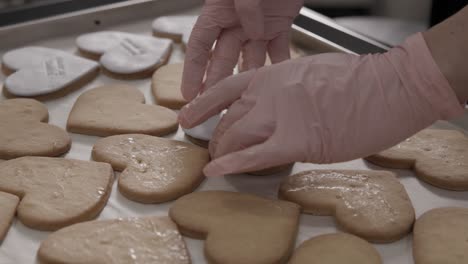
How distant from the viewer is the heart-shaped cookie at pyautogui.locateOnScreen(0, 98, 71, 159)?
5.03 feet

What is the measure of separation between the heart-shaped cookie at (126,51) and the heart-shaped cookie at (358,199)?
706 millimetres

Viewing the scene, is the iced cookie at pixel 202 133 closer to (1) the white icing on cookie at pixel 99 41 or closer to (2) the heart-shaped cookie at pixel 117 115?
(2) the heart-shaped cookie at pixel 117 115

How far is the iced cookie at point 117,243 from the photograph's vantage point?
3.92 feet

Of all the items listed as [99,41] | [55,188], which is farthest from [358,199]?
[99,41]

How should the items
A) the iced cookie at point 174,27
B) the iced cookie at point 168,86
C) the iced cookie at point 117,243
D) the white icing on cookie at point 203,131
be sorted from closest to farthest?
the iced cookie at point 117,243
the white icing on cookie at point 203,131
the iced cookie at point 168,86
the iced cookie at point 174,27

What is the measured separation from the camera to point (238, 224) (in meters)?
1.29

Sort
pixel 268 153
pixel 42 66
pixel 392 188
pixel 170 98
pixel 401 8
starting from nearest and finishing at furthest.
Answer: pixel 268 153, pixel 392 188, pixel 170 98, pixel 42 66, pixel 401 8

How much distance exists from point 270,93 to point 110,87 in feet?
2.09

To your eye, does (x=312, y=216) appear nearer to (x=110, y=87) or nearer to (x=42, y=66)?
(x=110, y=87)

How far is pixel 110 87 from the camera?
1.82m

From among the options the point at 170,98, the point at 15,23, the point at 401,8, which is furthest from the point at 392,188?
the point at 401,8

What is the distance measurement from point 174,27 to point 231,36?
1.71ft

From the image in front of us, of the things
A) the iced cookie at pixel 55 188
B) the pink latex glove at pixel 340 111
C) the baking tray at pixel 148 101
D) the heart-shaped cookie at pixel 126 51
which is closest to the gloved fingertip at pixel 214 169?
the pink latex glove at pixel 340 111

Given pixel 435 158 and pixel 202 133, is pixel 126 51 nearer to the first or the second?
pixel 202 133
